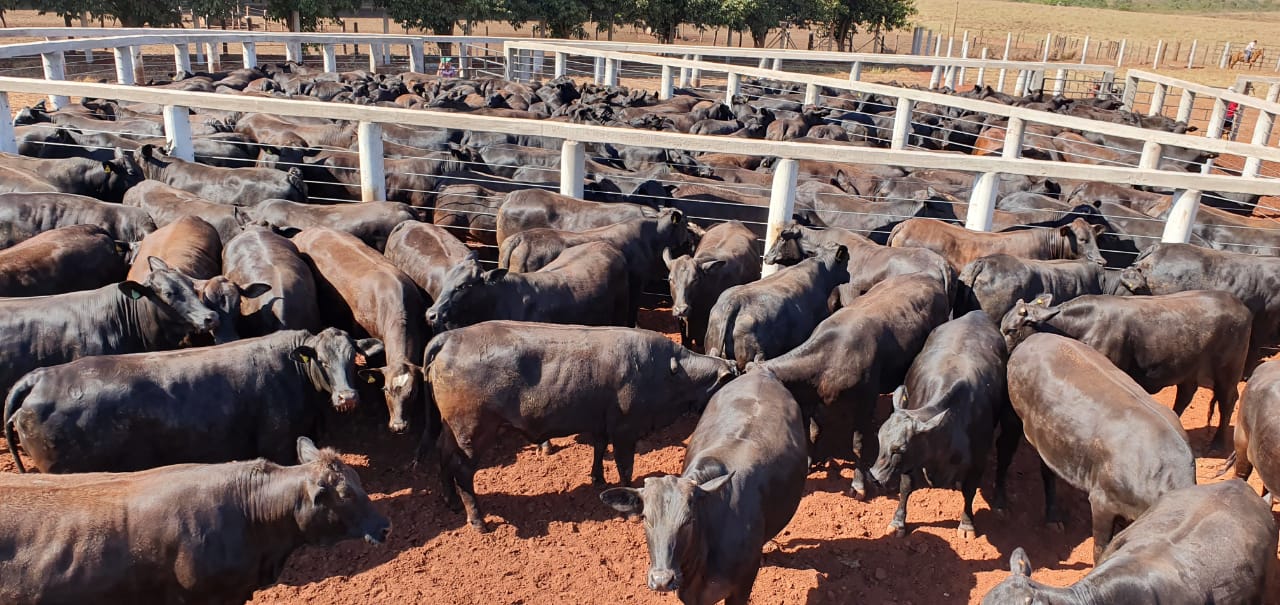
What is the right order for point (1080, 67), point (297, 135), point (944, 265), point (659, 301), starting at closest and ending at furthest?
point (944, 265) → point (659, 301) → point (297, 135) → point (1080, 67)

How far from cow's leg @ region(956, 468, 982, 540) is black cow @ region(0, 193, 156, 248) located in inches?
301

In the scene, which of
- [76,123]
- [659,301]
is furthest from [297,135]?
[659,301]

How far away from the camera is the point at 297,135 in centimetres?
1357

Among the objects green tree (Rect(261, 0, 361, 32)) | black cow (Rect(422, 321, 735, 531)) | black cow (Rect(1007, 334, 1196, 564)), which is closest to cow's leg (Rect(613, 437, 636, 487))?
black cow (Rect(422, 321, 735, 531))

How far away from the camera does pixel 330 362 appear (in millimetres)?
5957

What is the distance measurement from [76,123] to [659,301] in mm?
9182

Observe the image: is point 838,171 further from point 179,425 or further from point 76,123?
point 76,123

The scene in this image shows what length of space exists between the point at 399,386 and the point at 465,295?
1.05 metres

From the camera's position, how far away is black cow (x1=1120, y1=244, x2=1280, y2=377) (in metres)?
8.09

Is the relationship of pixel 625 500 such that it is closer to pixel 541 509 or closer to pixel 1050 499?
pixel 541 509

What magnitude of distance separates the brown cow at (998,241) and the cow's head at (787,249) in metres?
0.97

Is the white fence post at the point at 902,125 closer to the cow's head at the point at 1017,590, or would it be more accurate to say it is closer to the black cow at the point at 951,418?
the black cow at the point at 951,418

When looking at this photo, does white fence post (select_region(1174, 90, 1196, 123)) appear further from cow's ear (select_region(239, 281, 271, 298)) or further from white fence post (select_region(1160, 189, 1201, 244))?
cow's ear (select_region(239, 281, 271, 298))

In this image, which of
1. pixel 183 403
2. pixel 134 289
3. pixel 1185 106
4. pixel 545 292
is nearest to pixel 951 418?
pixel 545 292
